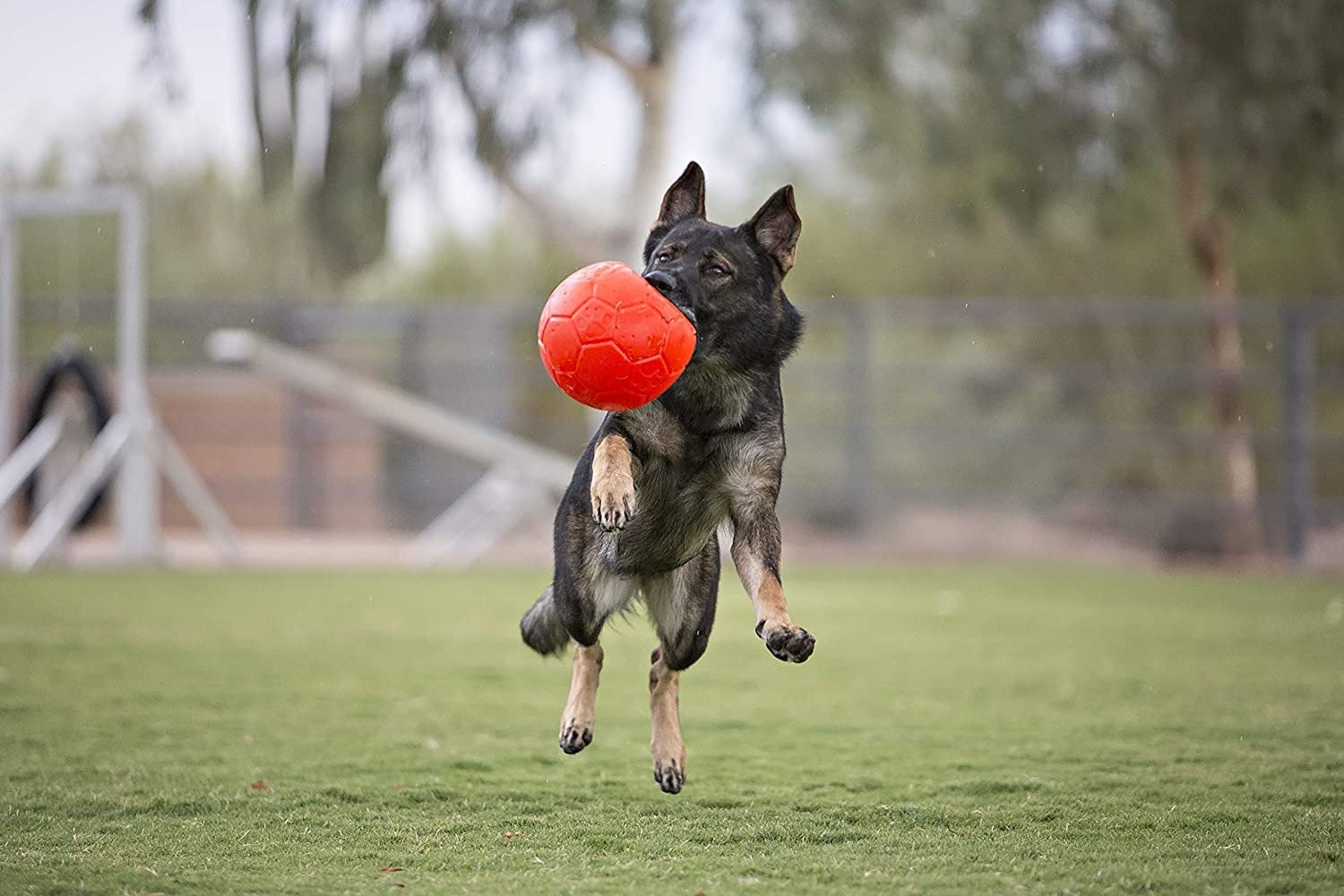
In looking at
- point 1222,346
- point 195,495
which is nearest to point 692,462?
point 195,495

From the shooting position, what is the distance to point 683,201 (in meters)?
4.24

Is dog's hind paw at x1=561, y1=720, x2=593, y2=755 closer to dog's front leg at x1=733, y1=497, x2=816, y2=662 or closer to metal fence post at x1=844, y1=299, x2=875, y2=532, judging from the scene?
dog's front leg at x1=733, y1=497, x2=816, y2=662

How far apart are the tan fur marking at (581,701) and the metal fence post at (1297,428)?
11218 millimetres

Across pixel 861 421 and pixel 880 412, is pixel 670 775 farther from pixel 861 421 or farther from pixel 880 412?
pixel 880 412

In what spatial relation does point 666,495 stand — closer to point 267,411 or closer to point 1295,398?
point 1295,398

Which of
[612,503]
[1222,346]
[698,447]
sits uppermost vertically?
[1222,346]

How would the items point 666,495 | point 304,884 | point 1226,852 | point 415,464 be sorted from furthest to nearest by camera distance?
1. point 415,464
2. point 666,495
3. point 1226,852
4. point 304,884

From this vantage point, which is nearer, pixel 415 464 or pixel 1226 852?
pixel 1226 852

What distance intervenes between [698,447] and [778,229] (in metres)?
0.65

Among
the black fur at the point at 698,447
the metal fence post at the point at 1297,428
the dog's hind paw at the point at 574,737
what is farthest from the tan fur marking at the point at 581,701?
the metal fence post at the point at 1297,428

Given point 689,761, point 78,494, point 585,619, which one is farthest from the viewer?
point 78,494

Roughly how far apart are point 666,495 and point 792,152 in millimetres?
14483

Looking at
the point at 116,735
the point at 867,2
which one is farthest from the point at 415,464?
the point at 116,735

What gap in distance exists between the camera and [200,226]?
23.1 meters
